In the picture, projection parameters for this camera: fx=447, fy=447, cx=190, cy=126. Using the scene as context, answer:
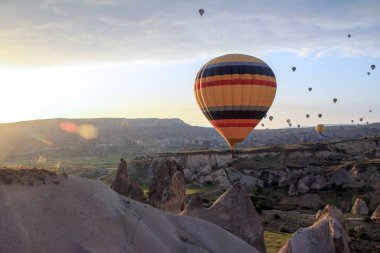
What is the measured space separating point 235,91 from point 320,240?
24.5m

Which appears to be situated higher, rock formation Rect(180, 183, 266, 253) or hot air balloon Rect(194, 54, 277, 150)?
hot air balloon Rect(194, 54, 277, 150)

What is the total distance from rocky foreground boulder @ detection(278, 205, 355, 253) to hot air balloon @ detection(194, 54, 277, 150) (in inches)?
913

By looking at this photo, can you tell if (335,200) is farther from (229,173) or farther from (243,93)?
(243,93)

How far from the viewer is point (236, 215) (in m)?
17.9

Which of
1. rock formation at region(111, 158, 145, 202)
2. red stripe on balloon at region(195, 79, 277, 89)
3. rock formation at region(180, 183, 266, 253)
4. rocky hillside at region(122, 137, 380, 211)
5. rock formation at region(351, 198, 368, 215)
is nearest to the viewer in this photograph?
rock formation at region(180, 183, 266, 253)

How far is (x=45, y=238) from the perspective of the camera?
29.6 feet

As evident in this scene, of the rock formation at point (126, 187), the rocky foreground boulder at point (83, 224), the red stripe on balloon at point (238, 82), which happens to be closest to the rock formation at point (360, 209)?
the red stripe on balloon at point (238, 82)

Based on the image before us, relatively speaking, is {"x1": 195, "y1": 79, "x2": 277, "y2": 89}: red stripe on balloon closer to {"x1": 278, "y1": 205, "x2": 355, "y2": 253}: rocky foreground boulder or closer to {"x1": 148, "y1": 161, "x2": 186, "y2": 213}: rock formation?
{"x1": 148, "y1": 161, "x2": 186, "y2": 213}: rock formation

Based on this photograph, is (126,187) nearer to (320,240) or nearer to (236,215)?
(236,215)

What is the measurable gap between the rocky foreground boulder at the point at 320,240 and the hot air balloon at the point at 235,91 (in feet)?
76.1

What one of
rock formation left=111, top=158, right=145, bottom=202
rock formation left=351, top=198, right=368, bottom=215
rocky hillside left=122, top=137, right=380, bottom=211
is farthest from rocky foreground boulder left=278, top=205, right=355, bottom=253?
rocky hillside left=122, top=137, right=380, bottom=211

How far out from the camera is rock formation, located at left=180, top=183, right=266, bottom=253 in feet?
57.4

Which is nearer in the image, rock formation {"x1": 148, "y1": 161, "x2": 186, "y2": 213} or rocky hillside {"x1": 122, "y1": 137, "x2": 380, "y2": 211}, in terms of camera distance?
rock formation {"x1": 148, "y1": 161, "x2": 186, "y2": 213}

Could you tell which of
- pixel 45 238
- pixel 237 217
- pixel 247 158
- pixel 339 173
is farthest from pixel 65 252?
pixel 247 158
